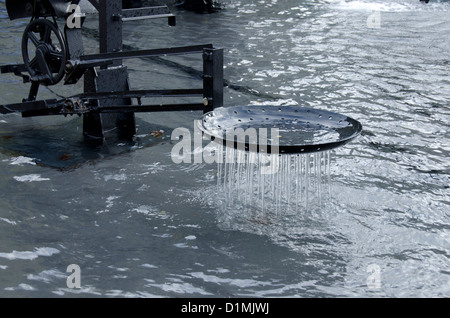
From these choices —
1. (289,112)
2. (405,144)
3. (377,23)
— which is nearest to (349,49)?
(377,23)

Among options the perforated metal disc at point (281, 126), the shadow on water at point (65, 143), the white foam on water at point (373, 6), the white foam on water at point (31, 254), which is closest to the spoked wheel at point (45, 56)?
the shadow on water at point (65, 143)

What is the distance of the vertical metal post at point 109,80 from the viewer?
6.14 m

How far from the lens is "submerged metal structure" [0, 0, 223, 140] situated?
18.0ft

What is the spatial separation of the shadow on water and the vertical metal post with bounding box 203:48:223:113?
1130 millimetres

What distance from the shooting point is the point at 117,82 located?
6.43m

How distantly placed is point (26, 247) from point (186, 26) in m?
8.64

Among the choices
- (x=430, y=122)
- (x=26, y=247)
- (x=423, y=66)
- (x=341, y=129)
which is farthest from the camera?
(x=423, y=66)

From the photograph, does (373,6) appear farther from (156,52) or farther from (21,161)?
(21,161)

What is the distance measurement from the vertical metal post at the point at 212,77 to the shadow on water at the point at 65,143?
1.13 m

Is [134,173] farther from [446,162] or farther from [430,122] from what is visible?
[430,122]

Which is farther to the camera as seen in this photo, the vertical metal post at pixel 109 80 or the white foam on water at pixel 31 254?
the vertical metal post at pixel 109 80

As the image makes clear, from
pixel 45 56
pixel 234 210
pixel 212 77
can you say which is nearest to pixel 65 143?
pixel 45 56

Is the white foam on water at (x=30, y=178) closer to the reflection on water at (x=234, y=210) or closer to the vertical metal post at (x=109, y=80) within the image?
the reflection on water at (x=234, y=210)

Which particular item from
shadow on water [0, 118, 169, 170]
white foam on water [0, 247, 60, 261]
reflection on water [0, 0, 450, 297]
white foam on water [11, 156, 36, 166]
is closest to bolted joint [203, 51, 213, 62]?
reflection on water [0, 0, 450, 297]
